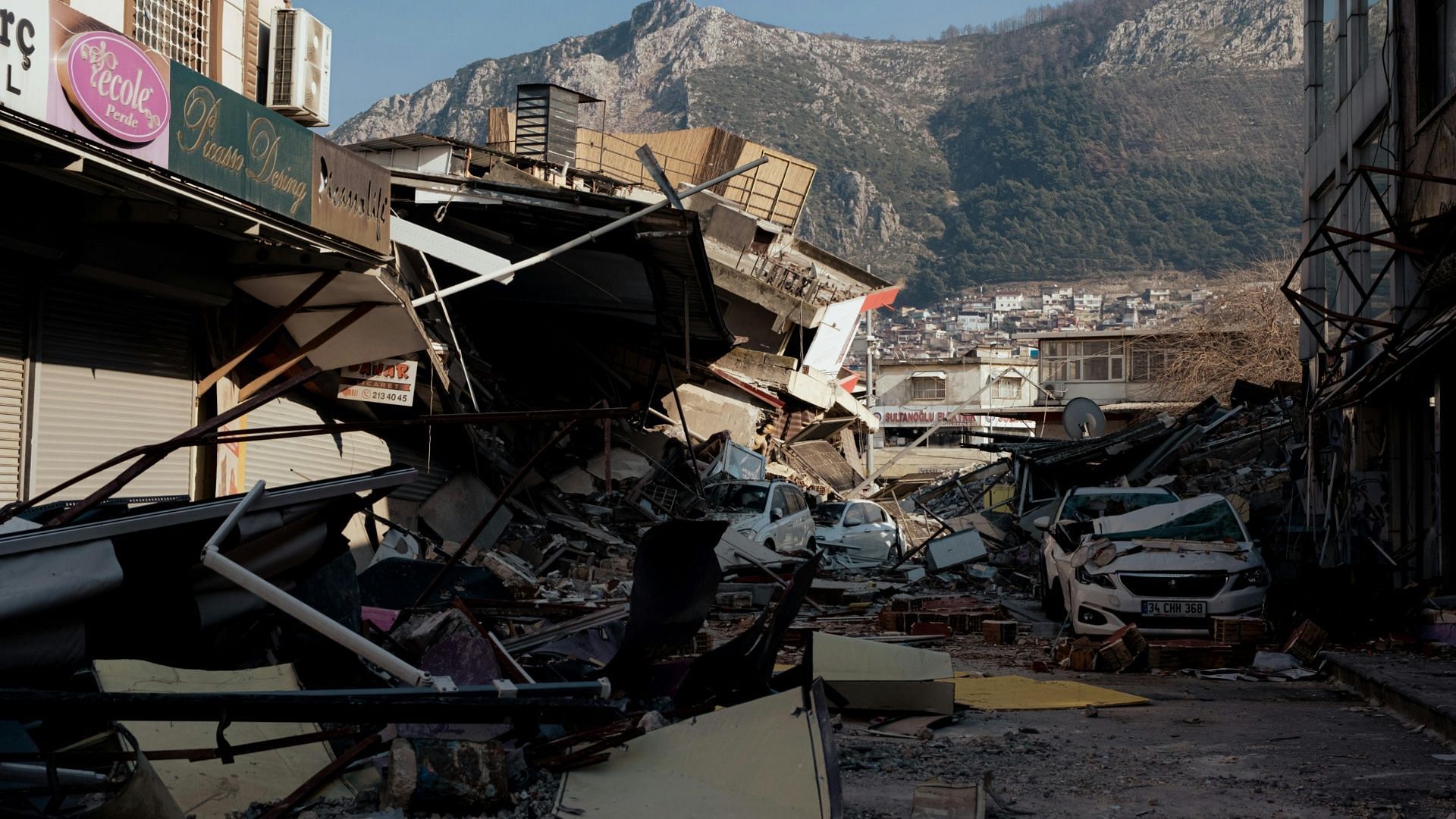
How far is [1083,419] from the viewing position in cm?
3591

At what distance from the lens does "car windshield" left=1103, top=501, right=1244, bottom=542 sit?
13.6 meters

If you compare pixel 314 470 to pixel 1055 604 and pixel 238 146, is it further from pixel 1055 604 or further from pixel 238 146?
pixel 1055 604

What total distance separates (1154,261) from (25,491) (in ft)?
539

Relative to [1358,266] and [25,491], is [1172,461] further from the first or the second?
[25,491]

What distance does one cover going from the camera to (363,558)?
1552 centimetres

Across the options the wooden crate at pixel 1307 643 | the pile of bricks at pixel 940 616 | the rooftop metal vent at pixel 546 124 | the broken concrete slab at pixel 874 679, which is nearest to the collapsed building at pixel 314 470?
the broken concrete slab at pixel 874 679

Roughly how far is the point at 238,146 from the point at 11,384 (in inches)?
121

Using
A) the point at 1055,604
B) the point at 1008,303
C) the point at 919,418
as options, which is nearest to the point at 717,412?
the point at 1055,604

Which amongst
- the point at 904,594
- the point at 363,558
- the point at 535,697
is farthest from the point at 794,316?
the point at 535,697

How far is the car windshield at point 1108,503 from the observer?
17.0 meters

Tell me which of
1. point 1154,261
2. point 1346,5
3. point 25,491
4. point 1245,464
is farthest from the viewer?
point 1154,261

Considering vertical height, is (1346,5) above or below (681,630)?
→ above

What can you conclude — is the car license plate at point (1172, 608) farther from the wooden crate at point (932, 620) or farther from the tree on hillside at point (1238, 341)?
the tree on hillside at point (1238, 341)

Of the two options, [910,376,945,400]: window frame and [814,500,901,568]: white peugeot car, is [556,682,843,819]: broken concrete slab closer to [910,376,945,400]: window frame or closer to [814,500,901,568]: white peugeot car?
[814,500,901,568]: white peugeot car
